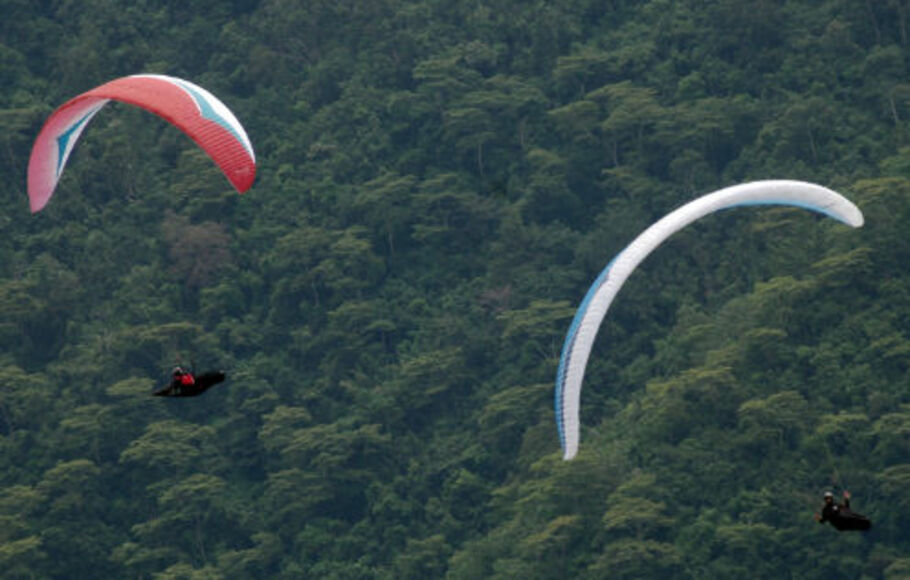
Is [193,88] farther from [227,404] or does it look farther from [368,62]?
[368,62]

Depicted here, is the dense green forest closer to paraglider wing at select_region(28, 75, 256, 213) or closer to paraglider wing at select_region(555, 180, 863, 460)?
paraglider wing at select_region(555, 180, 863, 460)

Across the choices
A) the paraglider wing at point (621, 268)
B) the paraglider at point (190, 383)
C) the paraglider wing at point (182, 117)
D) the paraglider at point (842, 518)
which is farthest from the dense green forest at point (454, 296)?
the paraglider at point (190, 383)

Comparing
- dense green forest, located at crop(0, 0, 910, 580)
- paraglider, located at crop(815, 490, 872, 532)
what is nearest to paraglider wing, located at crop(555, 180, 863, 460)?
paraglider, located at crop(815, 490, 872, 532)

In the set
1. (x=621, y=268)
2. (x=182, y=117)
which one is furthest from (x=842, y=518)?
(x=182, y=117)

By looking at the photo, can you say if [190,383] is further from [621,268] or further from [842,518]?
[842,518]

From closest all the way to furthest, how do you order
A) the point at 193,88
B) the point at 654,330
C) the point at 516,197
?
the point at 193,88 < the point at 654,330 < the point at 516,197

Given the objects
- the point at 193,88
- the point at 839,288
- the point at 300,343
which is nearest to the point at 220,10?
the point at 300,343
